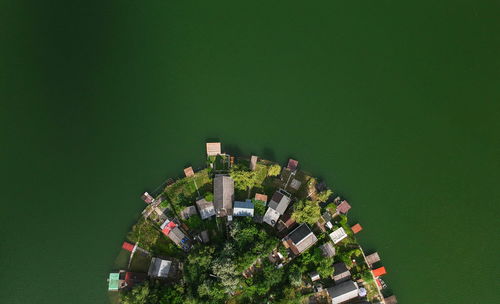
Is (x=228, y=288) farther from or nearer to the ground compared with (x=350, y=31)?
nearer to the ground

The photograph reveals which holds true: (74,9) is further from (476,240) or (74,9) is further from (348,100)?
(476,240)

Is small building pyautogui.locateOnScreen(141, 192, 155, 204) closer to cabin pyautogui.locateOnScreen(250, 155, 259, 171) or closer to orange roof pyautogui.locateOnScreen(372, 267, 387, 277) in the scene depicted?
cabin pyautogui.locateOnScreen(250, 155, 259, 171)

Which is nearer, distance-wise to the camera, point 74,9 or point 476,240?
point 476,240

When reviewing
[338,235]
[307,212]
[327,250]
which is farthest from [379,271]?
[307,212]

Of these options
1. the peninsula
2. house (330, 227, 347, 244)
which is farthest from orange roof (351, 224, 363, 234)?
house (330, 227, 347, 244)

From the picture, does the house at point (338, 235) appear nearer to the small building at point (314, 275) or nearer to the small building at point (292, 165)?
the small building at point (314, 275)

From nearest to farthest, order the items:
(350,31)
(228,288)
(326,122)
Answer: (228,288)
(326,122)
(350,31)

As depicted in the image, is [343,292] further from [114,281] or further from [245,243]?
[114,281]

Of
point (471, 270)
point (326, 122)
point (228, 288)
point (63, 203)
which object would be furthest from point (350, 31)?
point (63, 203)

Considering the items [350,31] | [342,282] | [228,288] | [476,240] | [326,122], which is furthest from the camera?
[350,31]
